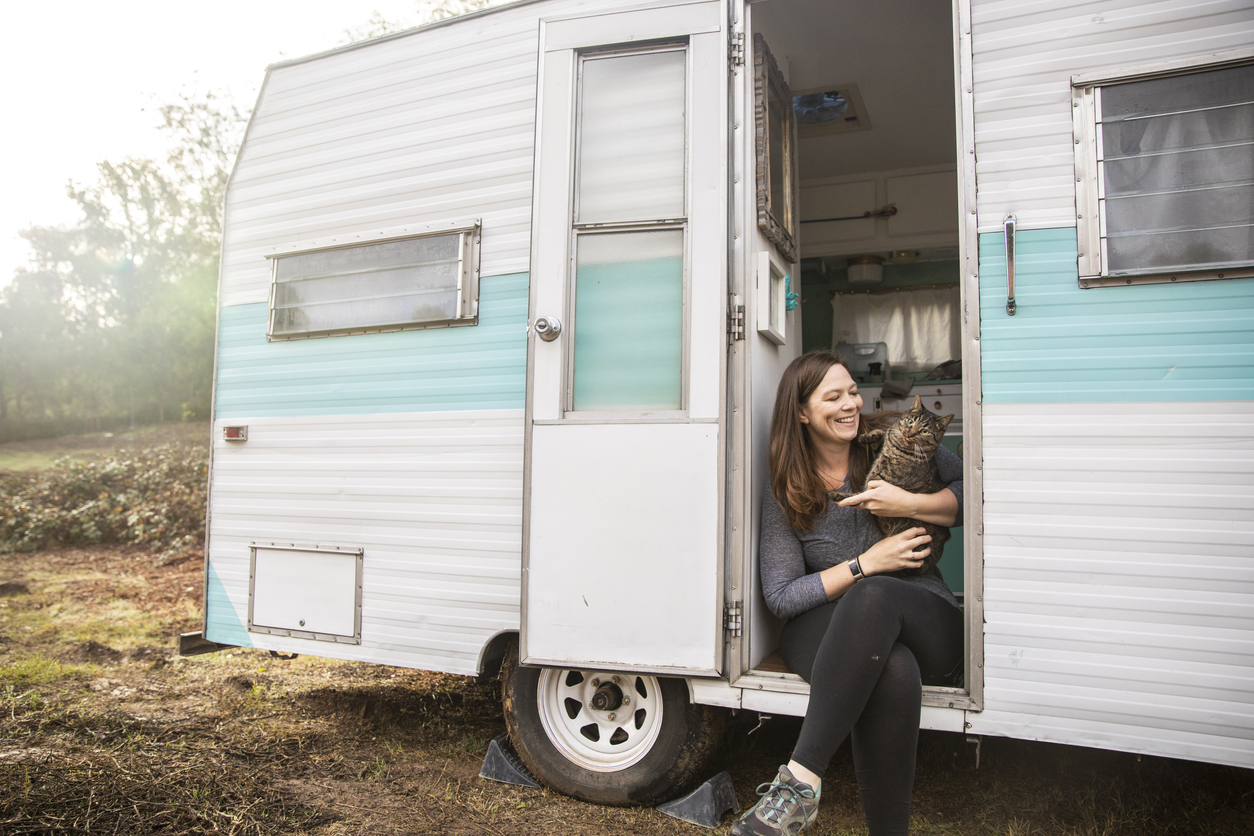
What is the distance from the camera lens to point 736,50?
2.63m

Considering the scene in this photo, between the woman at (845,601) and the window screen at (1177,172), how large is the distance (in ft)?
2.78

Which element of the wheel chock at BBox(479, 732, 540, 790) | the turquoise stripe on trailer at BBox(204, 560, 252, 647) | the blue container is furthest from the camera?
the blue container

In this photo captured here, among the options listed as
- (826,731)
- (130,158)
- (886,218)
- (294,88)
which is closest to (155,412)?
(130,158)

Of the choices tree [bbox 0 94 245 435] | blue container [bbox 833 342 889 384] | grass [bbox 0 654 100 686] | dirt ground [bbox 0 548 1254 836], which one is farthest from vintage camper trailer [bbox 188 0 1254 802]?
tree [bbox 0 94 245 435]

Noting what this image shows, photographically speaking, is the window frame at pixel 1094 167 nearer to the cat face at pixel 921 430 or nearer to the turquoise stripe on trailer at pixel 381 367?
the cat face at pixel 921 430

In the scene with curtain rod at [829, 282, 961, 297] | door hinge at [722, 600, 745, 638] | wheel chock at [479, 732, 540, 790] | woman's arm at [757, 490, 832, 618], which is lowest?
wheel chock at [479, 732, 540, 790]

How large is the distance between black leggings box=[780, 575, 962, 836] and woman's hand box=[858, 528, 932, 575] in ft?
0.41

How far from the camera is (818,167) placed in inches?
174

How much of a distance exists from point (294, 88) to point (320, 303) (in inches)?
40.0

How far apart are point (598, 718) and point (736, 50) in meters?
2.38

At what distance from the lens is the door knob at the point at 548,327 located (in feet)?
8.67

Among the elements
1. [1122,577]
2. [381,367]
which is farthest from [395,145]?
[1122,577]

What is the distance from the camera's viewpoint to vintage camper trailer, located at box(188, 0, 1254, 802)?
2154mm

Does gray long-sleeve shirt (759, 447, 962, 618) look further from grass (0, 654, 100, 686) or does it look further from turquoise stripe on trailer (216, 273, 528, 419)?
grass (0, 654, 100, 686)
